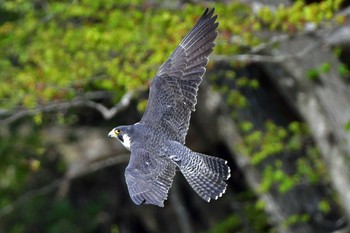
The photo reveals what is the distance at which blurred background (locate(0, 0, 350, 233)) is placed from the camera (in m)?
13.9

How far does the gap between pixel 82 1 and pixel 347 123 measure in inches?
161

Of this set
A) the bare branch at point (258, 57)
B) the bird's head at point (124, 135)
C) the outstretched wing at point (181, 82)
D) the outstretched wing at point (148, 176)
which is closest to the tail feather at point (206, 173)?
the outstretched wing at point (148, 176)

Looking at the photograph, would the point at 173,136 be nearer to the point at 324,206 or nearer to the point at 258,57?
the point at 258,57

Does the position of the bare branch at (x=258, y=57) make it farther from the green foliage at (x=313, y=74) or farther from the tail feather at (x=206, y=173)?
the tail feather at (x=206, y=173)

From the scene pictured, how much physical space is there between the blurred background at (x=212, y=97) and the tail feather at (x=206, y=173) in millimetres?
3342

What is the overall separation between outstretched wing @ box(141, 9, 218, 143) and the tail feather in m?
0.52

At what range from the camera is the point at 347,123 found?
13.9 meters

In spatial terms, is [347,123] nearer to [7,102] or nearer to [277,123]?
[277,123]

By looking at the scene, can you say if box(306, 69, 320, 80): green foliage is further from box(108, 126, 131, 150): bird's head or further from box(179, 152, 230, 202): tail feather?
box(179, 152, 230, 202): tail feather

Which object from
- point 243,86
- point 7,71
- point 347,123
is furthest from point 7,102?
point 347,123

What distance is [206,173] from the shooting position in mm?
9750

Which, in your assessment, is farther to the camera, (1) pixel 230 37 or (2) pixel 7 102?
(2) pixel 7 102

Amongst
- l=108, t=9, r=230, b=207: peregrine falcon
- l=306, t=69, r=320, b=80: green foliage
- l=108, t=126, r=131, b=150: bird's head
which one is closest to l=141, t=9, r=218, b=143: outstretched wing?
l=108, t=9, r=230, b=207: peregrine falcon

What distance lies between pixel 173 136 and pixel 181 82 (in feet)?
2.08
